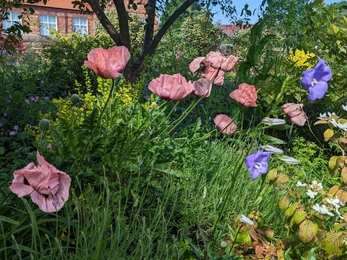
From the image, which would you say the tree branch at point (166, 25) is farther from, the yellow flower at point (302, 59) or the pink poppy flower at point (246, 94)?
the pink poppy flower at point (246, 94)

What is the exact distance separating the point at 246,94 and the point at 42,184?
996 mm

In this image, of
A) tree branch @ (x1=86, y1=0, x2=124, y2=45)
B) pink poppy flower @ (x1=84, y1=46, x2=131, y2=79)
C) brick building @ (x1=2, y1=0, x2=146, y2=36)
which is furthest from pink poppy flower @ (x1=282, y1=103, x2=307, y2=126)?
brick building @ (x1=2, y1=0, x2=146, y2=36)

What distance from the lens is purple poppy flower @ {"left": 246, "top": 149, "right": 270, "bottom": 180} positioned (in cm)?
133

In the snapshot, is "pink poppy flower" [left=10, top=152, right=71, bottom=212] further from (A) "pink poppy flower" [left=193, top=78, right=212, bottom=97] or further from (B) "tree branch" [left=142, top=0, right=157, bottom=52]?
(B) "tree branch" [left=142, top=0, right=157, bottom=52]

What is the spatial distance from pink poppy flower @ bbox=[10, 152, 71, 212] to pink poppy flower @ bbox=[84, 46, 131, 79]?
0.40m

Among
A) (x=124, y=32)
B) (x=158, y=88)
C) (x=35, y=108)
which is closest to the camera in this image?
(x=158, y=88)

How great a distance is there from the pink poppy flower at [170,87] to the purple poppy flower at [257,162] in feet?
1.17

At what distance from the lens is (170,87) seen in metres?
1.49

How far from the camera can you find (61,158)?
1536mm

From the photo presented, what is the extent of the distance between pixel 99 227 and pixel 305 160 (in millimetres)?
1876

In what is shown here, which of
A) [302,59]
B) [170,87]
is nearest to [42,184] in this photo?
[170,87]

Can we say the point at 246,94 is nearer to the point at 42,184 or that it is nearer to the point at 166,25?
the point at 42,184

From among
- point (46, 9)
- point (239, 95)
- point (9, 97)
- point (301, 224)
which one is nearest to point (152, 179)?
point (239, 95)

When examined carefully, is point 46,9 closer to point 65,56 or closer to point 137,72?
point 65,56
